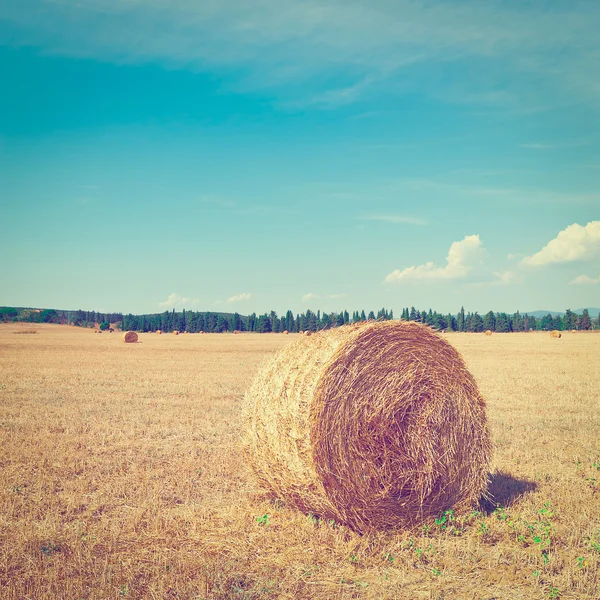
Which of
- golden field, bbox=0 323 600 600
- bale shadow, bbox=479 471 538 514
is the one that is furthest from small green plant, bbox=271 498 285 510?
bale shadow, bbox=479 471 538 514

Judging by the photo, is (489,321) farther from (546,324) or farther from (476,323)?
(546,324)

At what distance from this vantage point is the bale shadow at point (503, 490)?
7.48 m

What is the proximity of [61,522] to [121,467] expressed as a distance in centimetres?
223

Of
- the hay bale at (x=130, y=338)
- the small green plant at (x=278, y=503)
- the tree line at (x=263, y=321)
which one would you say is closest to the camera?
the small green plant at (x=278, y=503)

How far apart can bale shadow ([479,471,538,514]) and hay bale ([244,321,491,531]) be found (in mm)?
322

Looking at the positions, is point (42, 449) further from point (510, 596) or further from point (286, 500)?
point (510, 596)

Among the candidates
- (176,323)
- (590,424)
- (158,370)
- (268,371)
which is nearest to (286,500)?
(268,371)

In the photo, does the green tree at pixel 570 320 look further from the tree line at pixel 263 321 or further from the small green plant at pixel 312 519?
the small green plant at pixel 312 519

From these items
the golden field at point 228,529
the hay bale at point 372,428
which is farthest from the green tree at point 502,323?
the hay bale at point 372,428

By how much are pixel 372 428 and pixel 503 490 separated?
2494 millimetres

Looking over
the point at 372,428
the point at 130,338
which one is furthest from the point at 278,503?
the point at 130,338

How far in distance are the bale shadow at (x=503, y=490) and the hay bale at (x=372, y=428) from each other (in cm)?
32

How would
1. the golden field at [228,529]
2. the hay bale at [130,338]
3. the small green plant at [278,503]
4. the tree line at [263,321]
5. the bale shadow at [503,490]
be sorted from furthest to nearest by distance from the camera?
1. the tree line at [263,321]
2. the hay bale at [130,338]
3. the bale shadow at [503,490]
4. the small green plant at [278,503]
5. the golden field at [228,529]

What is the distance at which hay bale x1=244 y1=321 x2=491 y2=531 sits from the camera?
21.8 feet
